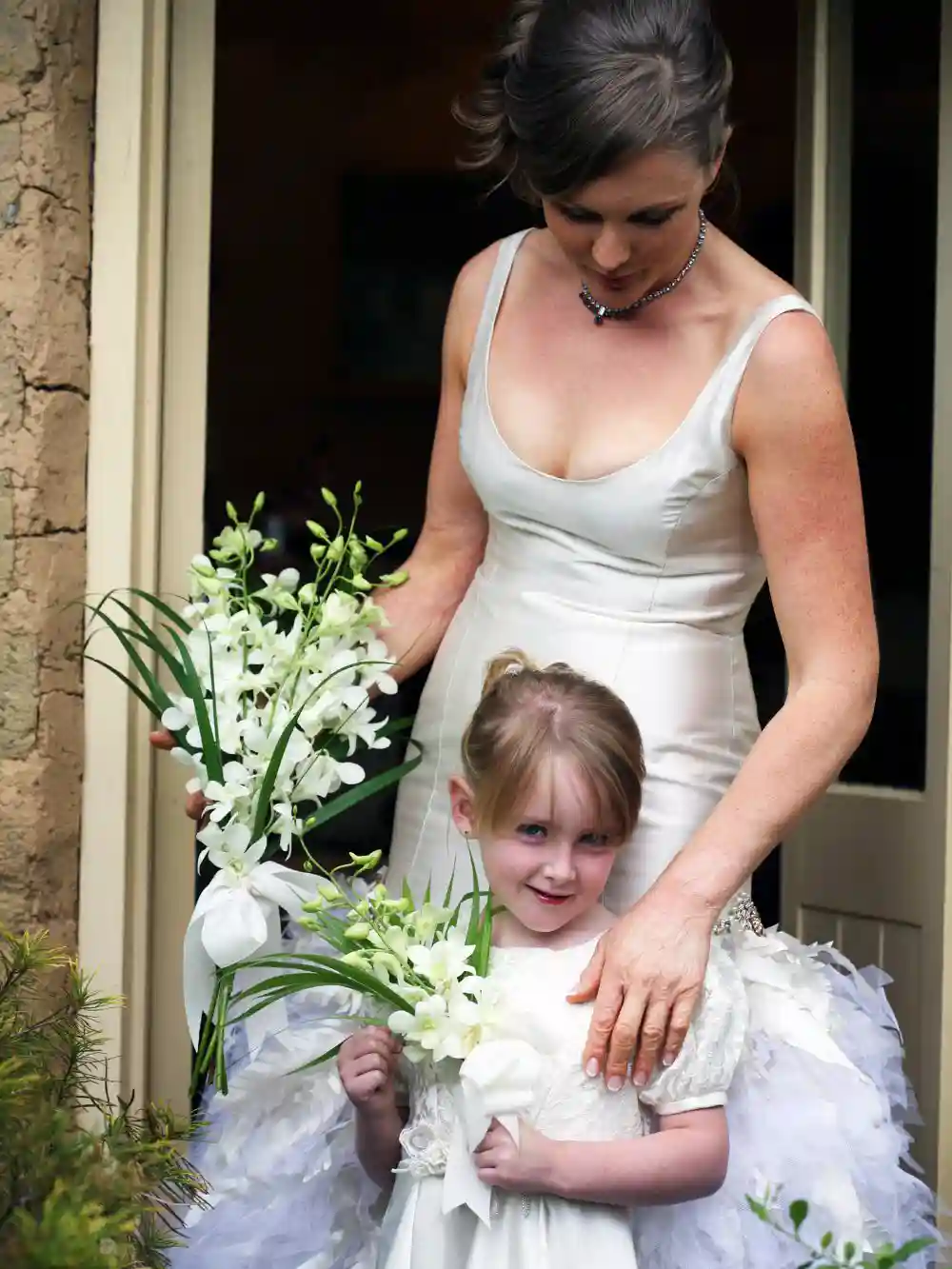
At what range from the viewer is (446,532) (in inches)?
88.7

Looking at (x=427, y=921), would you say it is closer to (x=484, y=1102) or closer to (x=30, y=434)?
(x=484, y=1102)

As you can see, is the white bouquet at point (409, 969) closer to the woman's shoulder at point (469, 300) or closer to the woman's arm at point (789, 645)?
the woman's arm at point (789, 645)

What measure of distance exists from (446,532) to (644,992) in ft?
2.64

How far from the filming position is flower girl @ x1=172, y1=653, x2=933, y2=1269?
5.33 feet

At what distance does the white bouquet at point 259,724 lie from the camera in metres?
1.79

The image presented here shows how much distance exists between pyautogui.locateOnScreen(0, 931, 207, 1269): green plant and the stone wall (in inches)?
17.4

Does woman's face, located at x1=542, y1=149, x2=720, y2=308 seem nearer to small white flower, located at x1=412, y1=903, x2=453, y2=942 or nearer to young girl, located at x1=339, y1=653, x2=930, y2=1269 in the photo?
young girl, located at x1=339, y1=653, x2=930, y2=1269

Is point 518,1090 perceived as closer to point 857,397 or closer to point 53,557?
point 53,557

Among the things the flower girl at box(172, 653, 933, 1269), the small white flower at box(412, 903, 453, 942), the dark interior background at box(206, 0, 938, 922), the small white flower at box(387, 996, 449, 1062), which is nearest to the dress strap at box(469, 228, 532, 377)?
the flower girl at box(172, 653, 933, 1269)

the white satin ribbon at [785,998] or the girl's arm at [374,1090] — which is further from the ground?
the white satin ribbon at [785,998]

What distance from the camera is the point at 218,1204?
1936mm

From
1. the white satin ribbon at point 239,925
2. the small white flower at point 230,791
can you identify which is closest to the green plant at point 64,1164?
the white satin ribbon at point 239,925

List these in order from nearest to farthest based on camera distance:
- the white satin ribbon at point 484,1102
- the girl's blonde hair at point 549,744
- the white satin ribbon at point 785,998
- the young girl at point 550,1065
Result: the white satin ribbon at point 484,1102 → the young girl at point 550,1065 → the girl's blonde hair at point 549,744 → the white satin ribbon at point 785,998

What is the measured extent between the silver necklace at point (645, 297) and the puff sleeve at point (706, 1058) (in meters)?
0.82
